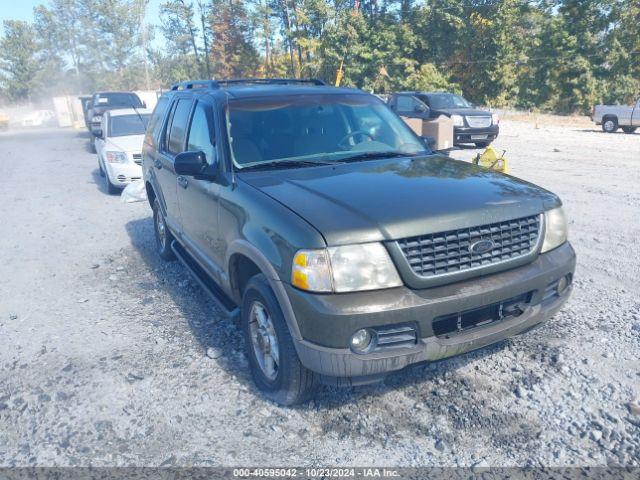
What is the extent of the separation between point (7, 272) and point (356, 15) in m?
37.4

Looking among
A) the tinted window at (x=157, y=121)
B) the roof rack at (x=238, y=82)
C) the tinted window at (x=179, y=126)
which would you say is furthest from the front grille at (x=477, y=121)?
the tinted window at (x=179, y=126)

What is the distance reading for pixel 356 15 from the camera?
38.7 metres

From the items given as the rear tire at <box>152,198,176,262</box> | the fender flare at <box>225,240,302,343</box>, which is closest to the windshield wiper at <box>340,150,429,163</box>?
the fender flare at <box>225,240,302,343</box>

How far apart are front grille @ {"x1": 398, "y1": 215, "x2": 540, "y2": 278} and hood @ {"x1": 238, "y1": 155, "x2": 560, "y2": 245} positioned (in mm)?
51

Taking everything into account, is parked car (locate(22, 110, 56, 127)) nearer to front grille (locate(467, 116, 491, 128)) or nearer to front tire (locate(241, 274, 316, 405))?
front grille (locate(467, 116, 491, 128))

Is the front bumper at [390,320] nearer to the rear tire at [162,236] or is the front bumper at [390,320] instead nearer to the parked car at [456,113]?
the rear tire at [162,236]

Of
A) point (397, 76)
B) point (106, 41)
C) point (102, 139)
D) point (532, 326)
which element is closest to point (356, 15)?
point (397, 76)

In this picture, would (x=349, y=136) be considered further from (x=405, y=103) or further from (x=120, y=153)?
(x=405, y=103)

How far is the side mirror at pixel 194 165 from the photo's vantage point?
11.8ft

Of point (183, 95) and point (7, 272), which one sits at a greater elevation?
point (183, 95)

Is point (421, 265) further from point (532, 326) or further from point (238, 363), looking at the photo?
point (238, 363)

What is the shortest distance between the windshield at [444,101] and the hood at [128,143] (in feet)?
32.1

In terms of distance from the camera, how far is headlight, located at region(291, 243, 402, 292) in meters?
2.62

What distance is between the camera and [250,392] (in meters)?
3.38
